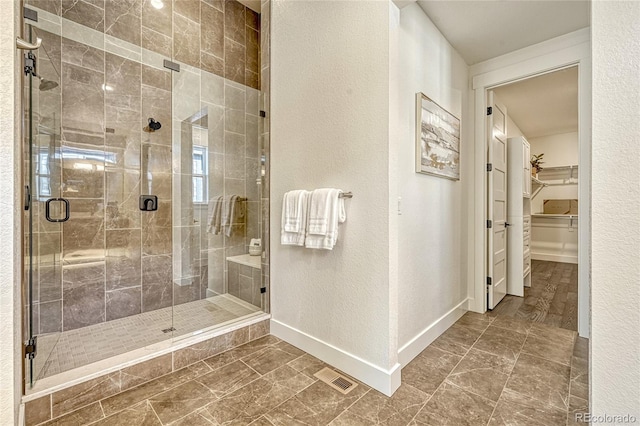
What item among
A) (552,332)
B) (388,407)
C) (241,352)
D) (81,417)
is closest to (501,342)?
(552,332)

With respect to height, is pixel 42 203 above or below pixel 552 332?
above

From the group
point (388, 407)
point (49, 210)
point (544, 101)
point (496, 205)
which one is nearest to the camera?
point (388, 407)

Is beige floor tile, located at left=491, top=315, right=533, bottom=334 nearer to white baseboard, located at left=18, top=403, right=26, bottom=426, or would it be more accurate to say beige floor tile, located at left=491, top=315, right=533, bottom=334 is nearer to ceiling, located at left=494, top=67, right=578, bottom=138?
ceiling, located at left=494, top=67, right=578, bottom=138

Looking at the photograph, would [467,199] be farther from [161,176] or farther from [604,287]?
Result: [161,176]

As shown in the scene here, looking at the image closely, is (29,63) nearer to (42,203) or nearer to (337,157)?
(42,203)

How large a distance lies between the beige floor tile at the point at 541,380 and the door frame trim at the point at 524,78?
751 mm

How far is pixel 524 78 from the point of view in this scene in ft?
9.30

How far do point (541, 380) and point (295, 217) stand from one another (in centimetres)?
190

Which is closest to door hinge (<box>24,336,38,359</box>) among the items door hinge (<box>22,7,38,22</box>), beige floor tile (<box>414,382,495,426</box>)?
door hinge (<box>22,7,38,22</box>)

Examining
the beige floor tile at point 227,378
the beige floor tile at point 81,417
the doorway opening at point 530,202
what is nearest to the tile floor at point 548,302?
the doorway opening at point 530,202

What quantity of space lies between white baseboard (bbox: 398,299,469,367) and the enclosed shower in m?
1.23

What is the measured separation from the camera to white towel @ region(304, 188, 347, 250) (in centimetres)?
188

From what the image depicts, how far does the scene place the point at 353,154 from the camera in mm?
1878

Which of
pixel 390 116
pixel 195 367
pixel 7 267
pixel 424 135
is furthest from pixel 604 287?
pixel 195 367
